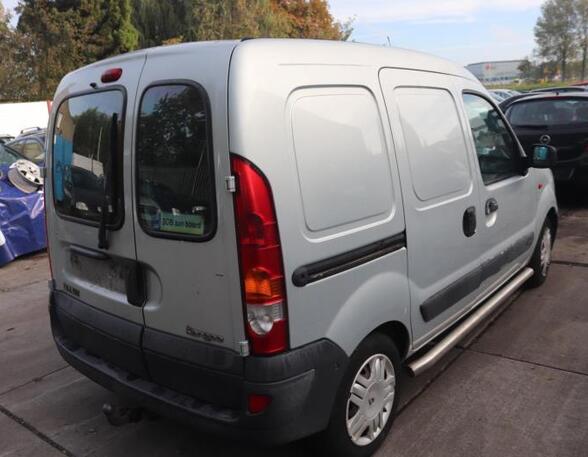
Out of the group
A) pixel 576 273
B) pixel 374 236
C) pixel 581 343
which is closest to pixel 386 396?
pixel 374 236

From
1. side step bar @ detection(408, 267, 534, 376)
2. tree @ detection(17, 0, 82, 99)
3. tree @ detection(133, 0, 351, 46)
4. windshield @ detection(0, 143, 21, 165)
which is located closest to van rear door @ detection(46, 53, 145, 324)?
side step bar @ detection(408, 267, 534, 376)

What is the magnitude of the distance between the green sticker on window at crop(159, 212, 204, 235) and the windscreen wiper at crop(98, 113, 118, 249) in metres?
0.34

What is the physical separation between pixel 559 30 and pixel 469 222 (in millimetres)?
79773

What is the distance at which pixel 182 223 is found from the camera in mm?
2270

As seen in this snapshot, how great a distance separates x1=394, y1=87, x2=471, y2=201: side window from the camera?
2.84 metres

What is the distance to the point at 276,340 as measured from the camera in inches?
85.1

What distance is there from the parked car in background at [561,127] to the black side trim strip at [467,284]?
3.72 metres

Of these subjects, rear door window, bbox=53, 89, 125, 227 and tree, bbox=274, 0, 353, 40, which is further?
tree, bbox=274, 0, 353, 40

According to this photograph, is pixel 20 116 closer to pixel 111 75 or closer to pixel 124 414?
pixel 111 75

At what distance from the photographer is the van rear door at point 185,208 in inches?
84.0

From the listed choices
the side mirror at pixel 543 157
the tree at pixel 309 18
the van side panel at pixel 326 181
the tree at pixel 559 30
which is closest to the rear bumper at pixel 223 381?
the van side panel at pixel 326 181

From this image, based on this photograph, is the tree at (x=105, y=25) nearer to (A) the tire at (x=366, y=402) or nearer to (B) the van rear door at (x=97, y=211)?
(B) the van rear door at (x=97, y=211)

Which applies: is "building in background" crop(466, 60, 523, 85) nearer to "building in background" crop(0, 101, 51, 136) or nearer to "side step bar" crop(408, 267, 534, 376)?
"building in background" crop(0, 101, 51, 136)

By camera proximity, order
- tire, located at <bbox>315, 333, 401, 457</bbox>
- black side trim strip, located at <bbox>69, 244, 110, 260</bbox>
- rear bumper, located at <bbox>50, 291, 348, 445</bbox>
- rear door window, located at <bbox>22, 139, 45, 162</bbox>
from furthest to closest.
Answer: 1. rear door window, located at <bbox>22, 139, 45, 162</bbox>
2. black side trim strip, located at <bbox>69, 244, 110, 260</bbox>
3. tire, located at <bbox>315, 333, 401, 457</bbox>
4. rear bumper, located at <bbox>50, 291, 348, 445</bbox>
